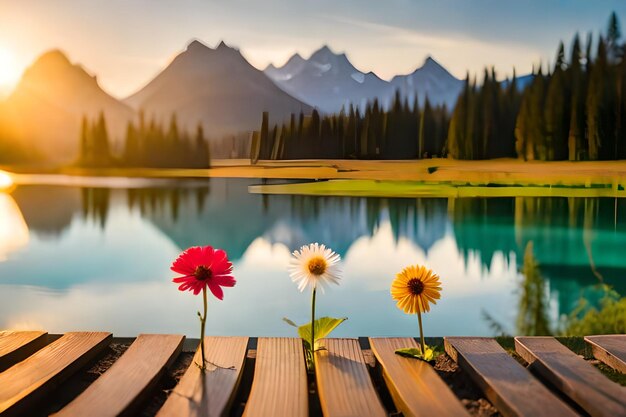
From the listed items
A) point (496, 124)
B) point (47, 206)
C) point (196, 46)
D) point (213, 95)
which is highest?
point (196, 46)

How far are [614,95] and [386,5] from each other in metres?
2.28

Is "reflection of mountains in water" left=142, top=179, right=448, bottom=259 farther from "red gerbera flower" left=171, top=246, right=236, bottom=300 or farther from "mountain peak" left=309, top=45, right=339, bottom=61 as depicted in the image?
"red gerbera flower" left=171, top=246, right=236, bottom=300

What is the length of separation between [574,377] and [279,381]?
830mm

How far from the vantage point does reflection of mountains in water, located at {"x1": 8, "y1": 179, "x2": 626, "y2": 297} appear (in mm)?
6559

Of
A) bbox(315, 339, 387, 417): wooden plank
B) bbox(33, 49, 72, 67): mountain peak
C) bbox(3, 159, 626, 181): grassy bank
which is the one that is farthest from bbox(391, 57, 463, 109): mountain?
bbox(315, 339, 387, 417): wooden plank

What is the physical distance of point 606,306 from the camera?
20.4ft

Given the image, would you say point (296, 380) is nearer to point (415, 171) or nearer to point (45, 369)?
point (45, 369)

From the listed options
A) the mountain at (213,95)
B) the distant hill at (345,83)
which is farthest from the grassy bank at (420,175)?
the distant hill at (345,83)

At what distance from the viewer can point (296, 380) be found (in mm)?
1881

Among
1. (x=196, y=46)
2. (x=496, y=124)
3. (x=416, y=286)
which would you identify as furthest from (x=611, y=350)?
(x=196, y=46)

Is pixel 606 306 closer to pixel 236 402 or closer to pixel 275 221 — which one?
pixel 275 221

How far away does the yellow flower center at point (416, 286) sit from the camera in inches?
83.9

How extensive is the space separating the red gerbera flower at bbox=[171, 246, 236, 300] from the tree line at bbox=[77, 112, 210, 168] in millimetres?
4474

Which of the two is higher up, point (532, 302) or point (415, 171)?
point (415, 171)
